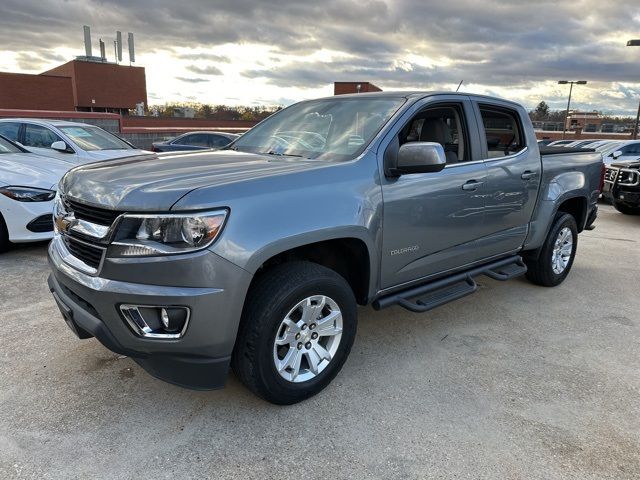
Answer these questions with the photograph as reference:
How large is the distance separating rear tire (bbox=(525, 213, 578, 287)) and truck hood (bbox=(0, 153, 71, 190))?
5485 millimetres

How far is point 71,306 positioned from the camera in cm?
260

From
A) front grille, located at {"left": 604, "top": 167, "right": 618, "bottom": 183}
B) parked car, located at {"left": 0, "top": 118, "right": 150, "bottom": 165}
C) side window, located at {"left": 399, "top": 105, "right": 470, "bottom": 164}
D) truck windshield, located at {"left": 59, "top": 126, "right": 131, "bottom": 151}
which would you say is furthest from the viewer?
front grille, located at {"left": 604, "top": 167, "right": 618, "bottom": 183}

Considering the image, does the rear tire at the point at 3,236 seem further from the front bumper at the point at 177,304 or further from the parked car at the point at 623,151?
the parked car at the point at 623,151

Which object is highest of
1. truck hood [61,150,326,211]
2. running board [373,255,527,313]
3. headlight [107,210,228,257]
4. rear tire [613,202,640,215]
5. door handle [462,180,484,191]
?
truck hood [61,150,326,211]

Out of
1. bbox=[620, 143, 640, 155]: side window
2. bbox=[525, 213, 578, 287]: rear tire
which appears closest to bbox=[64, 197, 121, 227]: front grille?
bbox=[525, 213, 578, 287]: rear tire

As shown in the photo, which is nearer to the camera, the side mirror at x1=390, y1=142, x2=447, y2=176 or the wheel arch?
the wheel arch

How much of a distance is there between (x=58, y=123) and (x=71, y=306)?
6614mm

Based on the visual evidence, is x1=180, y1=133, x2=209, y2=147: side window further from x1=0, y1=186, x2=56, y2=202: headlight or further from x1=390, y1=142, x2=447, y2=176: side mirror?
x1=390, y1=142, x2=447, y2=176: side mirror

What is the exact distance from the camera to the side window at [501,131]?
160 inches

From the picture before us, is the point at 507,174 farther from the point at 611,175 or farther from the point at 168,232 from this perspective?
the point at 611,175

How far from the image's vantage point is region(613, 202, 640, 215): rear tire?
982cm

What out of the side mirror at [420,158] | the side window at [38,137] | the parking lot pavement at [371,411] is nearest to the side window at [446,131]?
the side mirror at [420,158]

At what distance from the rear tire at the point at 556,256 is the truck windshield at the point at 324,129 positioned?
2485 millimetres

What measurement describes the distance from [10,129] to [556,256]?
8496 mm
